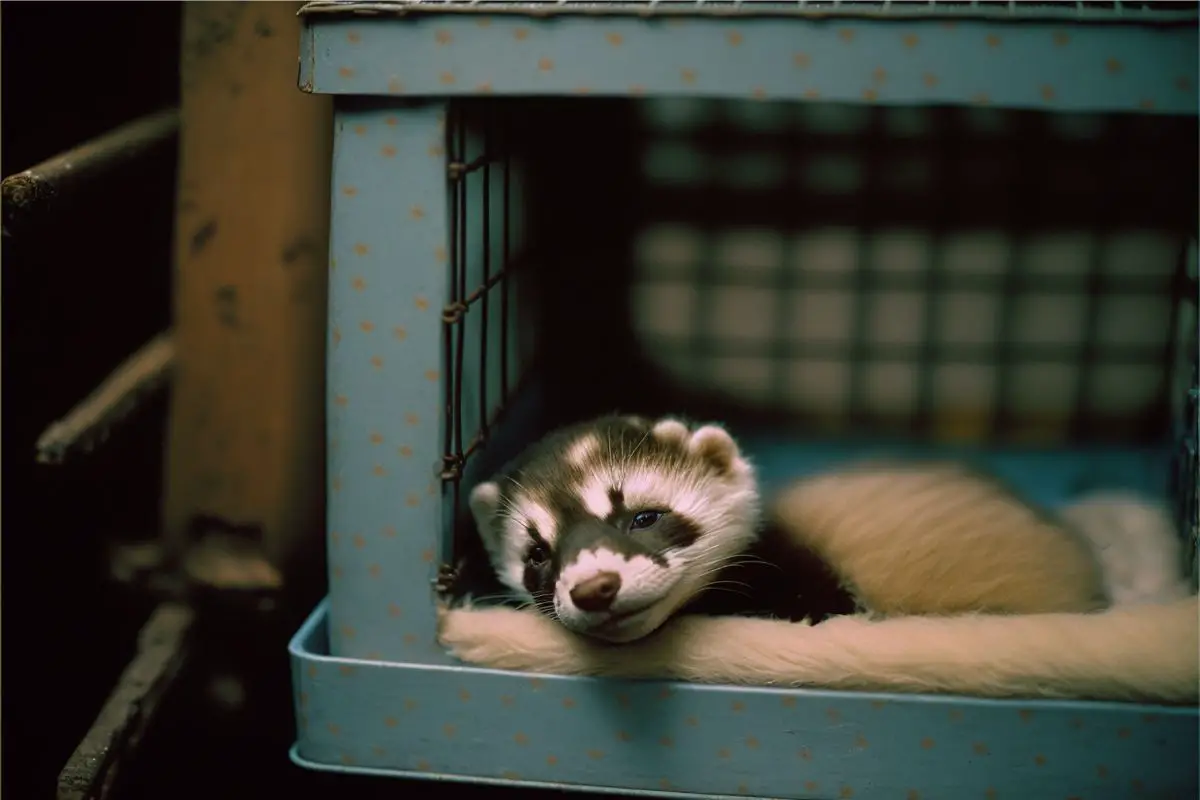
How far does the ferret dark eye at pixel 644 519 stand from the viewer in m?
1.06

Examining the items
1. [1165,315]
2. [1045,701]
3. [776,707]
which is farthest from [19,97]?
[1165,315]

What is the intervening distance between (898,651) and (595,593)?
253 millimetres

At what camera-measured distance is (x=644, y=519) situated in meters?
1.07

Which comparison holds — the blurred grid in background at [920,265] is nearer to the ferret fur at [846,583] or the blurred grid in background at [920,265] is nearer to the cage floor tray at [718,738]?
the ferret fur at [846,583]

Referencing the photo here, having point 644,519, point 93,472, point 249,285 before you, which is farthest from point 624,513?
point 93,472

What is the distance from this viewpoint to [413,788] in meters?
1.25

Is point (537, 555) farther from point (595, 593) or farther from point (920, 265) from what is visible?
point (920, 265)

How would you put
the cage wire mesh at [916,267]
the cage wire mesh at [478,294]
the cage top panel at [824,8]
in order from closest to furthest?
the cage top panel at [824,8] → the cage wire mesh at [478,294] → the cage wire mesh at [916,267]

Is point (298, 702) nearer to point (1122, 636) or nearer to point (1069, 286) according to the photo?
point (1122, 636)

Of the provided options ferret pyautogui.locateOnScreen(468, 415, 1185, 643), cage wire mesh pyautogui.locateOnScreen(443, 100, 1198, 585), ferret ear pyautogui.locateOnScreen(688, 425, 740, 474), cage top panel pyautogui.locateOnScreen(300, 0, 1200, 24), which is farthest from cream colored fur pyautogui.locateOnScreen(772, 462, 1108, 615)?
cage top panel pyautogui.locateOnScreen(300, 0, 1200, 24)

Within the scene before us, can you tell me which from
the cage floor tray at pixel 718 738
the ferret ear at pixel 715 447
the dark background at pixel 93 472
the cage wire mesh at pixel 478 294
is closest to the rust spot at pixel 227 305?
the dark background at pixel 93 472

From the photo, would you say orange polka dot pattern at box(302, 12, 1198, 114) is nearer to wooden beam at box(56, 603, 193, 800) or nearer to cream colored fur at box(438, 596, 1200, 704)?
cream colored fur at box(438, 596, 1200, 704)

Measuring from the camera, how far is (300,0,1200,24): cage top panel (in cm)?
86

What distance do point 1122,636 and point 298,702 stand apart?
0.67 metres
